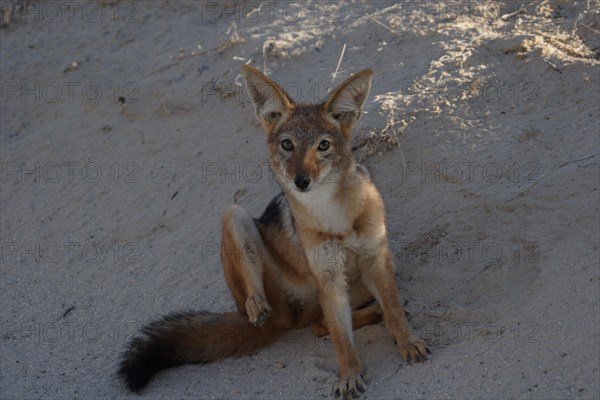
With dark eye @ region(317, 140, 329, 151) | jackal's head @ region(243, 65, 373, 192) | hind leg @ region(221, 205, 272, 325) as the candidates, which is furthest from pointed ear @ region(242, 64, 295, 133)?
hind leg @ region(221, 205, 272, 325)

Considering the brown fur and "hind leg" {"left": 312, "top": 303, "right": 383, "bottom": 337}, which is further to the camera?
"hind leg" {"left": 312, "top": 303, "right": 383, "bottom": 337}

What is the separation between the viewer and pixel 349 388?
5.23 m

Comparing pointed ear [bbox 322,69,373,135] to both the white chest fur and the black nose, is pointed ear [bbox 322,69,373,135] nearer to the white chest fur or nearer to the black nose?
the white chest fur

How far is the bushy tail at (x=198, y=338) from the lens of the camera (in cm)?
597

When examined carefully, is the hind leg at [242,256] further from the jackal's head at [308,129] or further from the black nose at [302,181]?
the black nose at [302,181]

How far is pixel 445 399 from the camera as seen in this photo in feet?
15.8

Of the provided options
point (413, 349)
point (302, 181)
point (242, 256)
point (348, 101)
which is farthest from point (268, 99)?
point (413, 349)

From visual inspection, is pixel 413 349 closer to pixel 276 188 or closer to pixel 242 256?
pixel 242 256

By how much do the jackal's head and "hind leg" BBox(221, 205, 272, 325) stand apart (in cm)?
73

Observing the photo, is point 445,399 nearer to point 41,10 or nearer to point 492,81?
point 492,81

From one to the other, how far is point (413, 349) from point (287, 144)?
1.75 meters

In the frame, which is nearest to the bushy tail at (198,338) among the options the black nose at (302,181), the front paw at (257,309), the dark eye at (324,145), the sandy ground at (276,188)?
the sandy ground at (276,188)

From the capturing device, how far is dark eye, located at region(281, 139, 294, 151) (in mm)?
5719

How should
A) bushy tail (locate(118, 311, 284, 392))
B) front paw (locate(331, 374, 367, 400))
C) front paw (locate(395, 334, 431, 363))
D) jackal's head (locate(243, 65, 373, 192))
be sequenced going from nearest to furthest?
1. front paw (locate(331, 374, 367, 400))
2. front paw (locate(395, 334, 431, 363))
3. jackal's head (locate(243, 65, 373, 192))
4. bushy tail (locate(118, 311, 284, 392))
